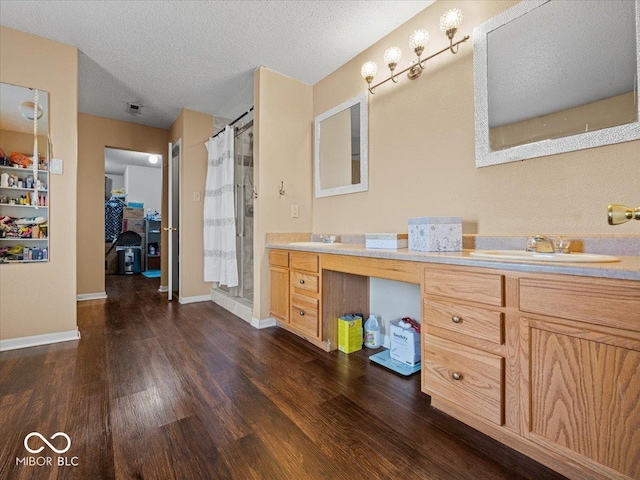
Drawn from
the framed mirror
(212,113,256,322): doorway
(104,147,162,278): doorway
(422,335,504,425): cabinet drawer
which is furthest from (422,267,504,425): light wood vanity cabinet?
(104,147,162,278): doorway

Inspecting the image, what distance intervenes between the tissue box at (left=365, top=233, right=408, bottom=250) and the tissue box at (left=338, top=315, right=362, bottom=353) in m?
0.64

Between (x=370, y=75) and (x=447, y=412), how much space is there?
2237mm

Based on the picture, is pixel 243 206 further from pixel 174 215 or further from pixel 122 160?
pixel 122 160

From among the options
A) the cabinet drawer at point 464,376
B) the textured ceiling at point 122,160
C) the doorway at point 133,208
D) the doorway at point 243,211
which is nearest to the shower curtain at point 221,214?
the doorway at point 243,211

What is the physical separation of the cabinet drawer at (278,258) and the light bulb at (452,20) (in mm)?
1851

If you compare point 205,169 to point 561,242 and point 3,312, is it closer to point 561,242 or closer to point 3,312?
point 3,312

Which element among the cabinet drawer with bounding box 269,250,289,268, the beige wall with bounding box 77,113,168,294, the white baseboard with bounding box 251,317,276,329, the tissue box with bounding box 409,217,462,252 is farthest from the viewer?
the beige wall with bounding box 77,113,168,294

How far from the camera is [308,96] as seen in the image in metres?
3.01

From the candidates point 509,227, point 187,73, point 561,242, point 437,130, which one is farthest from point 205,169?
point 561,242

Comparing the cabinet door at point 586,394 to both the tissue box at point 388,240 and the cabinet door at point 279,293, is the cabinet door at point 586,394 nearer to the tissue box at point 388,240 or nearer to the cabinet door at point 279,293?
the tissue box at point 388,240

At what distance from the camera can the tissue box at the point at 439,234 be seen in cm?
155

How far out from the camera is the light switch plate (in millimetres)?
2397

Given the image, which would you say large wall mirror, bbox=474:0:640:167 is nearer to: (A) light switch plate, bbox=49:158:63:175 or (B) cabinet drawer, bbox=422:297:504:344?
(B) cabinet drawer, bbox=422:297:504:344

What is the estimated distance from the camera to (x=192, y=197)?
3.84m
